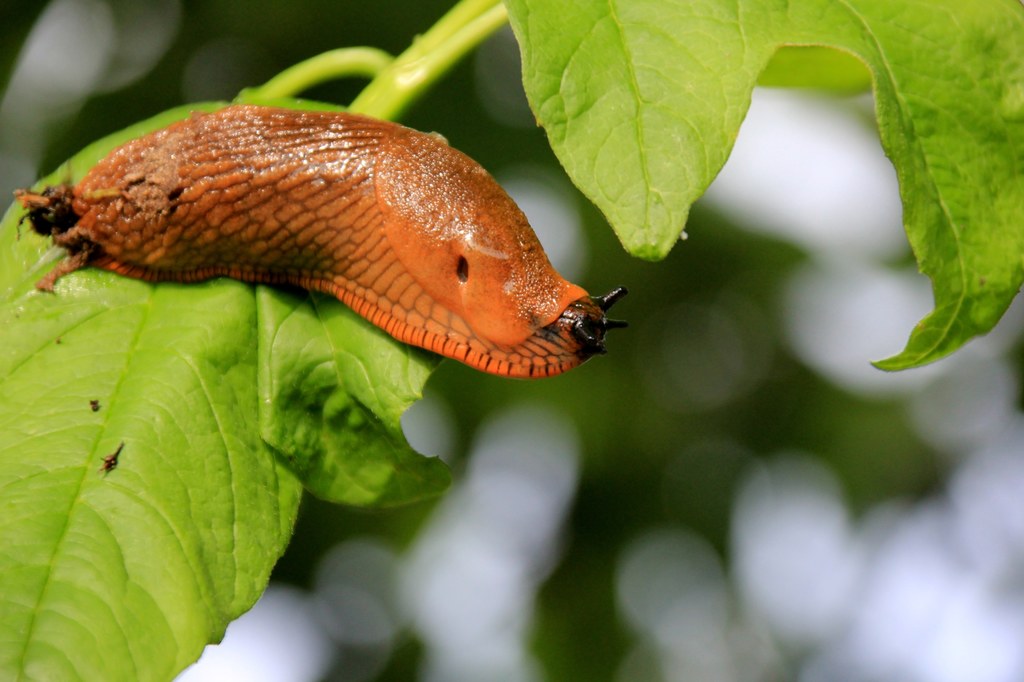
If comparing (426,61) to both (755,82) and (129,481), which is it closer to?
(755,82)

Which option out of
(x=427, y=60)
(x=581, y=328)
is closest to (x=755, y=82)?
(x=581, y=328)

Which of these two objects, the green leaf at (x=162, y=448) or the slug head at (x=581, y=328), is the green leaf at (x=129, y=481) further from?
the slug head at (x=581, y=328)

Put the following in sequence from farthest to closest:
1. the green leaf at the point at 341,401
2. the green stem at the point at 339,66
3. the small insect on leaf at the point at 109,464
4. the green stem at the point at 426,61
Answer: the green stem at the point at 339,66 → the green stem at the point at 426,61 → the green leaf at the point at 341,401 → the small insect on leaf at the point at 109,464

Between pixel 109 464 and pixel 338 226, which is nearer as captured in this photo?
pixel 109 464

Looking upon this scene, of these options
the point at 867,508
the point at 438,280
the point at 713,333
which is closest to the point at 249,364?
the point at 438,280

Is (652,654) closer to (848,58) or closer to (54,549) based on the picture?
(848,58)

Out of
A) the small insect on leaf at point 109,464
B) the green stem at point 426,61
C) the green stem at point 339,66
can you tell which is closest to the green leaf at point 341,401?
the small insect on leaf at point 109,464

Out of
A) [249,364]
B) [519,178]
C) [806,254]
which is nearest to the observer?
[249,364]
